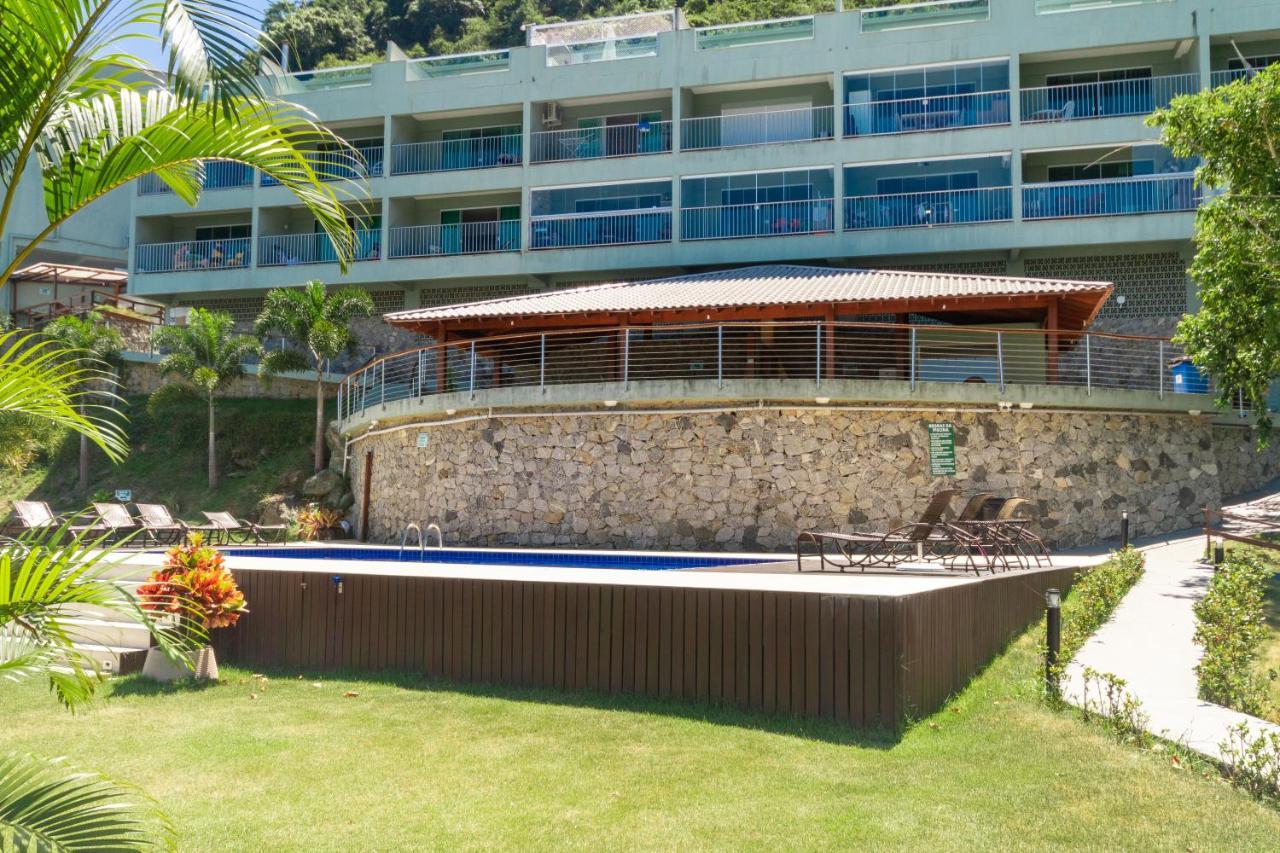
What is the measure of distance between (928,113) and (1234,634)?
20.1m

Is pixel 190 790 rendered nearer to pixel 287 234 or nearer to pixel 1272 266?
pixel 1272 266

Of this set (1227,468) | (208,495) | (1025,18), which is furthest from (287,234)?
(1227,468)

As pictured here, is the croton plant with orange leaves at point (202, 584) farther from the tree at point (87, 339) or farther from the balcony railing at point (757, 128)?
the balcony railing at point (757, 128)

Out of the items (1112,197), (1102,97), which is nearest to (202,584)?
(1112,197)

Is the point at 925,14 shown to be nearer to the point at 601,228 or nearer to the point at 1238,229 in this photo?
the point at 601,228

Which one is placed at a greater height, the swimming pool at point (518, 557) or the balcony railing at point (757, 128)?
the balcony railing at point (757, 128)

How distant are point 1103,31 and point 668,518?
1723 cm

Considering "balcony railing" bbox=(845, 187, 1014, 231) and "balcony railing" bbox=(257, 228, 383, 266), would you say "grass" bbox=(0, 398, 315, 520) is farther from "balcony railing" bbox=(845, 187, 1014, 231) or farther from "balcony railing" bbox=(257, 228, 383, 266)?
"balcony railing" bbox=(845, 187, 1014, 231)

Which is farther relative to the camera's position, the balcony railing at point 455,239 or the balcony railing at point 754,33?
the balcony railing at point 455,239

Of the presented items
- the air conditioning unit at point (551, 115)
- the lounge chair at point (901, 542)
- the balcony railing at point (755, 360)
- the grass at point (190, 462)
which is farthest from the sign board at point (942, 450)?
the air conditioning unit at point (551, 115)

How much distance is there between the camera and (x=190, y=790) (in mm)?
6602

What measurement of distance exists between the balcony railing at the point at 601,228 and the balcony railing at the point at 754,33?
4823 mm

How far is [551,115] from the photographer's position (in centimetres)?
3088

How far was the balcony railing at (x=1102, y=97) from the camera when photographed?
26.3 m
